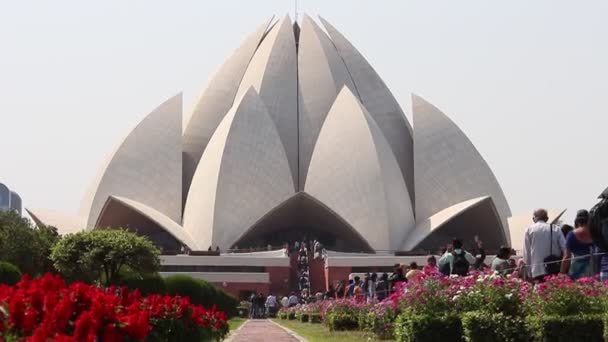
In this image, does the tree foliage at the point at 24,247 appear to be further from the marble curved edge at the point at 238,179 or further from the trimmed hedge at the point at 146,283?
the marble curved edge at the point at 238,179

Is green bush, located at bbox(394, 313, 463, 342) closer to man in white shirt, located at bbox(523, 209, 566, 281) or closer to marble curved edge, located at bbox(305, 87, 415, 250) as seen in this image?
man in white shirt, located at bbox(523, 209, 566, 281)

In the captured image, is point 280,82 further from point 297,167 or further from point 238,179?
point 238,179

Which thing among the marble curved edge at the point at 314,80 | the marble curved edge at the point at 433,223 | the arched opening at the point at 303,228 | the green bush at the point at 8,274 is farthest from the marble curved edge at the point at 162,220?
the green bush at the point at 8,274

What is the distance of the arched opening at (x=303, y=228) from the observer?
38.8 m

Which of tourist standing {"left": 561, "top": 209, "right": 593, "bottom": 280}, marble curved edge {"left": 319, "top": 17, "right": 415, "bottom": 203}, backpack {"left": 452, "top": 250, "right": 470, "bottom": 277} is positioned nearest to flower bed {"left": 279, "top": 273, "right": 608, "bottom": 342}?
tourist standing {"left": 561, "top": 209, "right": 593, "bottom": 280}

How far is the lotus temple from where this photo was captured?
38.4 metres

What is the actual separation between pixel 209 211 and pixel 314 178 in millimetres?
3952

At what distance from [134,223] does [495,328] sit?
34039mm

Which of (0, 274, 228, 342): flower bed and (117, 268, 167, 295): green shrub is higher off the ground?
(117, 268, 167, 295): green shrub

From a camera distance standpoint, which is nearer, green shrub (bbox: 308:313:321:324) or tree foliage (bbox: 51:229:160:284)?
green shrub (bbox: 308:313:321:324)

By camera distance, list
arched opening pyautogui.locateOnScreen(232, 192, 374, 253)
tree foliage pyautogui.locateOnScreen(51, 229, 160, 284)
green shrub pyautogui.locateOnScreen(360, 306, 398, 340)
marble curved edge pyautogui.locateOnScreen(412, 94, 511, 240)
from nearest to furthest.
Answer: green shrub pyautogui.locateOnScreen(360, 306, 398, 340) → tree foliage pyautogui.locateOnScreen(51, 229, 160, 284) → arched opening pyautogui.locateOnScreen(232, 192, 374, 253) → marble curved edge pyautogui.locateOnScreen(412, 94, 511, 240)

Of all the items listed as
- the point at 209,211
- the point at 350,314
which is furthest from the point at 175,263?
the point at 350,314

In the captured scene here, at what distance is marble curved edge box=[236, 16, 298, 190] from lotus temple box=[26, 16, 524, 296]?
52 mm

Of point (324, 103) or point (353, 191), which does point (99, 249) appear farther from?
point (324, 103)
